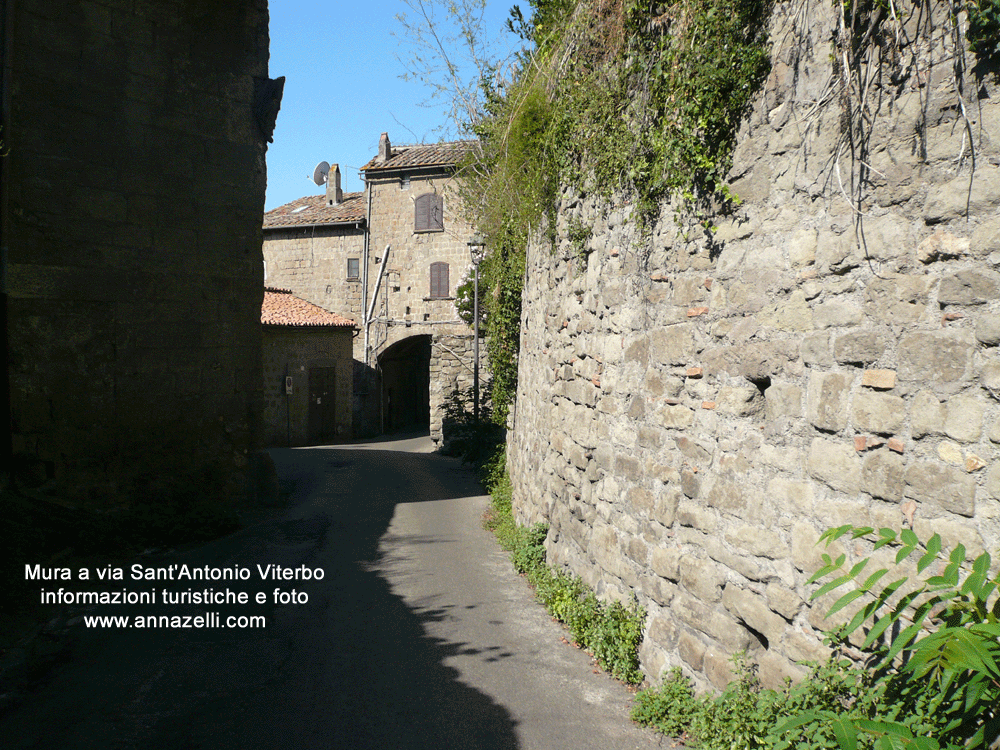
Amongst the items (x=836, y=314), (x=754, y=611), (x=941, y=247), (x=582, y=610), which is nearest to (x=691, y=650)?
(x=754, y=611)

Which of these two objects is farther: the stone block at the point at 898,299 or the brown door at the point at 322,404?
the brown door at the point at 322,404

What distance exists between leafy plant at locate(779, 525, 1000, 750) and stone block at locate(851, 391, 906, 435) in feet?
1.25

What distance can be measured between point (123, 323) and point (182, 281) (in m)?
0.83

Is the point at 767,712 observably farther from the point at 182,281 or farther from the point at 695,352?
the point at 182,281

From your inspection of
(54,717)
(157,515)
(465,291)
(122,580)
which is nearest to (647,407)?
(54,717)

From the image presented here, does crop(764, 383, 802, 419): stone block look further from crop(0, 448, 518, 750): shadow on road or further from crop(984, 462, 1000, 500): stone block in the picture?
crop(0, 448, 518, 750): shadow on road

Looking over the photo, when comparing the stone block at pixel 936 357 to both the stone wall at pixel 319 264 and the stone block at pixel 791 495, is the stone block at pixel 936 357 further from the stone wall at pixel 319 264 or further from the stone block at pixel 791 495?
the stone wall at pixel 319 264

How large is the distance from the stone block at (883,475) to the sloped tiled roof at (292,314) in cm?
1854

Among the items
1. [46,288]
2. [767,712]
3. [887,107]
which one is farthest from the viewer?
[46,288]

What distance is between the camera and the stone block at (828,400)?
2.82m

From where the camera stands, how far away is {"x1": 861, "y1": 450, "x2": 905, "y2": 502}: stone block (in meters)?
2.57

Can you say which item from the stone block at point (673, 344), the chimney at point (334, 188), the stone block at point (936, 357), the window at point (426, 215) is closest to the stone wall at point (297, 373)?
the window at point (426, 215)

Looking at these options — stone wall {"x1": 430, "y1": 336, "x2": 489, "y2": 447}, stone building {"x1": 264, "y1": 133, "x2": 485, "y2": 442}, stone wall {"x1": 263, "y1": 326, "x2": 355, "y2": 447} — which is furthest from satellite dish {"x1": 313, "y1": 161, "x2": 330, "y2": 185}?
stone wall {"x1": 430, "y1": 336, "x2": 489, "y2": 447}

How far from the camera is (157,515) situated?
777 centimetres
